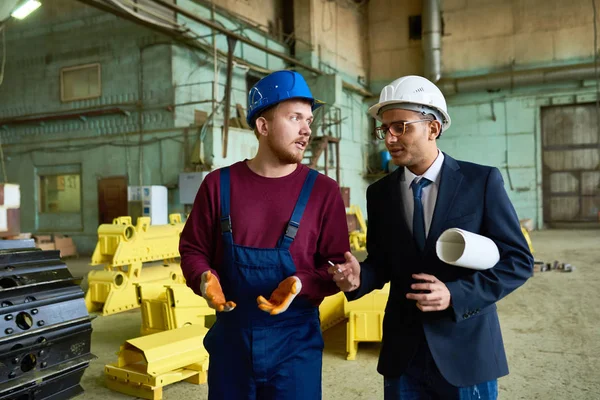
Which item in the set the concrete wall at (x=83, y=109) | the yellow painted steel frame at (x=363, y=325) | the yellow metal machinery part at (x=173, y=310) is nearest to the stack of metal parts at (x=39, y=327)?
the yellow metal machinery part at (x=173, y=310)

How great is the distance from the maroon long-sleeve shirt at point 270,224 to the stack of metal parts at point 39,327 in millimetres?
763

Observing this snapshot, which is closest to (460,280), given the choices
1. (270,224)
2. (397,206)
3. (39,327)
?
(397,206)

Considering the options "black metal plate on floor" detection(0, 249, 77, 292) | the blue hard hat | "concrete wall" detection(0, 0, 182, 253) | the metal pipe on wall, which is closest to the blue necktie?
the blue hard hat

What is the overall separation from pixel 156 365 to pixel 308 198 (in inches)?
91.8

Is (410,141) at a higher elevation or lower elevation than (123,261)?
higher

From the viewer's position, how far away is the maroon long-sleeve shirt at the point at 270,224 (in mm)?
1989

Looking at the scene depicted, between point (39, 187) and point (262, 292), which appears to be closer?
point (262, 292)

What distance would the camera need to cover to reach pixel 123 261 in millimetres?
6473

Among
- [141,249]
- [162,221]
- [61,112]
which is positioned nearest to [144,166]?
[162,221]

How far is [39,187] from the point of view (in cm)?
1401

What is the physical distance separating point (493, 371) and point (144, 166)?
11827 mm

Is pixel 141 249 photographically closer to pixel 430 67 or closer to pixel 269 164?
pixel 269 164

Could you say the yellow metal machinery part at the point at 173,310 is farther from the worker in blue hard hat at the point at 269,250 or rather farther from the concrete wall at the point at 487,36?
the concrete wall at the point at 487,36

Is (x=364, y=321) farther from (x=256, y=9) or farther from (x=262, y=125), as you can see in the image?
(x=256, y=9)
